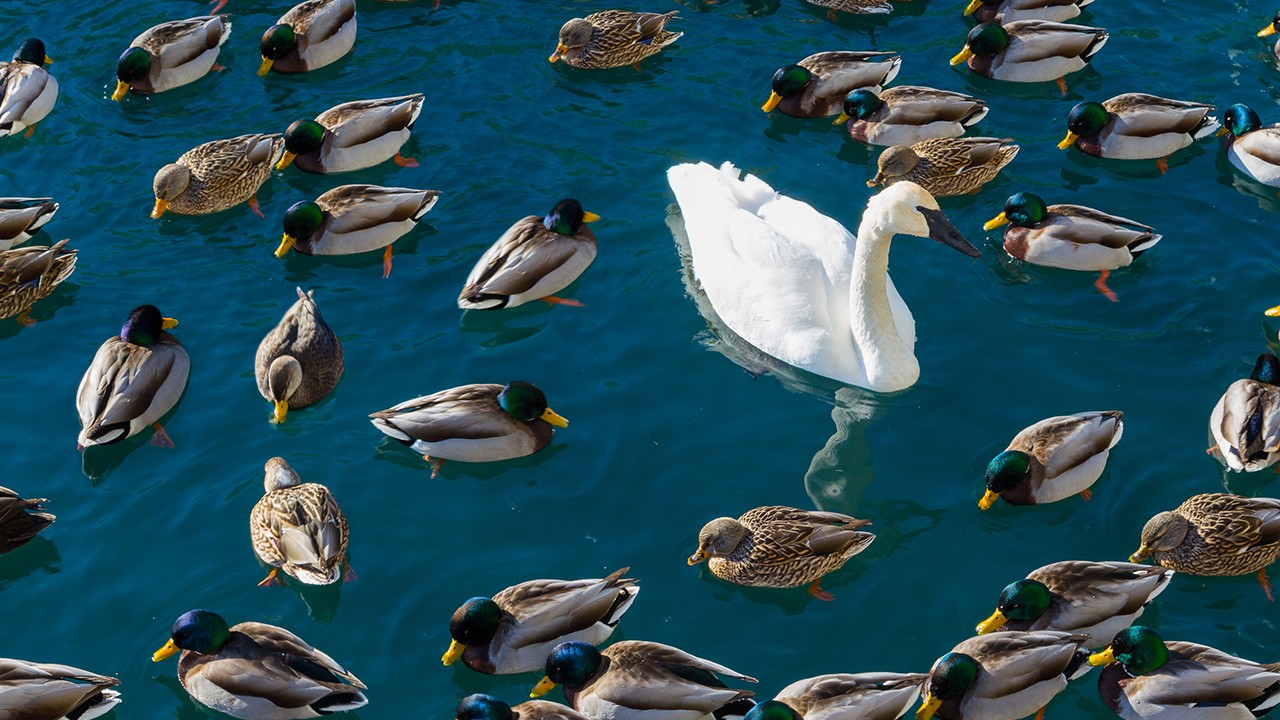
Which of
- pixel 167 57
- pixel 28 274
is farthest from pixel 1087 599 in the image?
pixel 167 57

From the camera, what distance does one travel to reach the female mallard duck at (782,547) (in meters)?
8.65

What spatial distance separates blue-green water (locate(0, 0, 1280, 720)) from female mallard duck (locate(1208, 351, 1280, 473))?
209 mm

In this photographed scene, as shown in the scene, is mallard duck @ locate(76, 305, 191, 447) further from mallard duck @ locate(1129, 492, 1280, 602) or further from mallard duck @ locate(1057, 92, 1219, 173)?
mallard duck @ locate(1057, 92, 1219, 173)

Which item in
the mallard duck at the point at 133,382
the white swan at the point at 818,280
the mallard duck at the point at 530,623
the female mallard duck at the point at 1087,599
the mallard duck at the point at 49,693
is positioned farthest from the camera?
the white swan at the point at 818,280

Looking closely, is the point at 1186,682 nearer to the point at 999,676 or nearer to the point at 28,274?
the point at 999,676

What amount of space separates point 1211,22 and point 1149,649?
883 cm

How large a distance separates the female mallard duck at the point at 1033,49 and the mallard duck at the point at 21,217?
864 centimetres

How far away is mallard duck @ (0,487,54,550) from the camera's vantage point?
8938 mm

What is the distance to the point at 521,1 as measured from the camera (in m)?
14.8

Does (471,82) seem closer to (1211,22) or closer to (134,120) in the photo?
(134,120)

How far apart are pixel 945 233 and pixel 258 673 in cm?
575

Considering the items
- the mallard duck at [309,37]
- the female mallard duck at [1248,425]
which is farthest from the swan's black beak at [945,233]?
the mallard duck at [309,37]

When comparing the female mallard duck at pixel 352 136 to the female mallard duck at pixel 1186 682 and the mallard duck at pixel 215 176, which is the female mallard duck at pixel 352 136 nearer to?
the mallard duck at pixel 215 176

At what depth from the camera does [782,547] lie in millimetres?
8633
